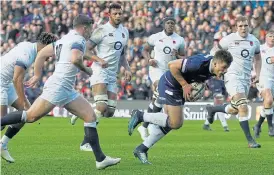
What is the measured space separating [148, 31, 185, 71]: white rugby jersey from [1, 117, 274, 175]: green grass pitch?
6.14 ft

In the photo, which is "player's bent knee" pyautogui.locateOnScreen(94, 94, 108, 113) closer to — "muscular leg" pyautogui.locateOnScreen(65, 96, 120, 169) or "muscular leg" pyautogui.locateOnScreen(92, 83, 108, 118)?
"muscular leg" pyautogui.locateOnScreen(92, 83, 108, 118)

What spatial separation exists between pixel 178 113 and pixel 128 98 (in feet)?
65.1

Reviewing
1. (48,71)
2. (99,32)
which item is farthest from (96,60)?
(48,71)

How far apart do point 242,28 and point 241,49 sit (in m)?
0.56

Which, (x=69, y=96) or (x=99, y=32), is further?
(x=99, y=32)

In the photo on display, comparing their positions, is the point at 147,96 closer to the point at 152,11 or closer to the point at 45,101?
the point at 152,11

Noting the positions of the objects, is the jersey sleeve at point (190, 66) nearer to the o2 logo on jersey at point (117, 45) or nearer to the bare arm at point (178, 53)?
the o2 logo on jersey at point (117, 45)

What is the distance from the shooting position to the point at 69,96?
1270 cm

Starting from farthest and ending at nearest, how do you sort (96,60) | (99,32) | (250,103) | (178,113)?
(250,103), (99,32), (96,60), (178,113)

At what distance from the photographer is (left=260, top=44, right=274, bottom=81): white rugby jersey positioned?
67.8 ft

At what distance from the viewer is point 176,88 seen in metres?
13.4

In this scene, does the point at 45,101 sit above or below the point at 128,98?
above

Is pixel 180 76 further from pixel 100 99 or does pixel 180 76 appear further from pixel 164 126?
pixel 100 99

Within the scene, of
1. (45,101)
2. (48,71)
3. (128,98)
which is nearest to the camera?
(45,101)
